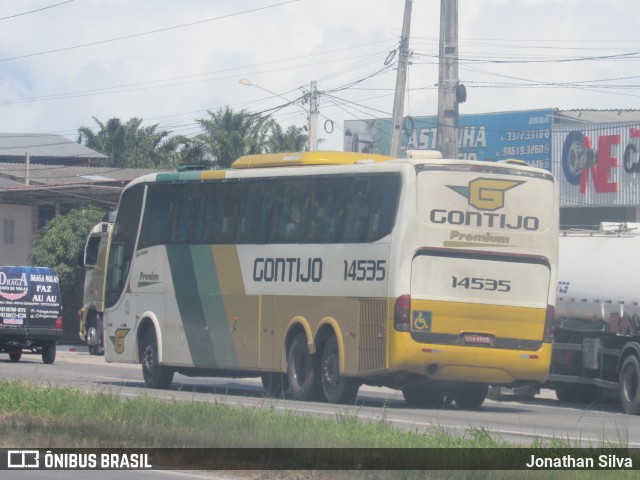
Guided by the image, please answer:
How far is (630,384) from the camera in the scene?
69.7 ft

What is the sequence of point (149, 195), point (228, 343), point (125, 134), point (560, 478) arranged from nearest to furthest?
1. point (560, 478)
2. point (228, 343)
3. point (149, 195)
4. point (125, 134)

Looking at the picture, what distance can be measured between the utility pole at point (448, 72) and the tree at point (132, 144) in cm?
4411

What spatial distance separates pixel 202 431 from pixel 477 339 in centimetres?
694

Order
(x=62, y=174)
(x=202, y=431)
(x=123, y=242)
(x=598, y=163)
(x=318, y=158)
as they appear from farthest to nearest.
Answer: (x=62, y=174) → (x=598, y=163) → (x=123, y=242) → (x=318, y=158) → (x=202, y=431)

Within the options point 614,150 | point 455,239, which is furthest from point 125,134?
point 455,239

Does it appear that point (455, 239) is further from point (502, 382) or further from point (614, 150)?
point (614, 150)

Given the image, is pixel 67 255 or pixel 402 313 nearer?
pixel 402 313

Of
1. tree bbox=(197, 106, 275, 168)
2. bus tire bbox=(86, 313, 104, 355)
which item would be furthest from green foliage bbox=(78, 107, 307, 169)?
bus tire bbox=(86, 313, 104, 355)

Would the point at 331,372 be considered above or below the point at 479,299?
below

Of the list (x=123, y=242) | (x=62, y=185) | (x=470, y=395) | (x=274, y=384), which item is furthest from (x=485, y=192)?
(x=62, y=185)

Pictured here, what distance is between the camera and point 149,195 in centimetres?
2422

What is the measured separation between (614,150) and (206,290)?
105 ft

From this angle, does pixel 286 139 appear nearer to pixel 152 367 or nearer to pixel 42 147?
pixel 42 147

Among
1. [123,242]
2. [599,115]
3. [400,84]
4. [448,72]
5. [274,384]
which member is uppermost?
[599,115]
